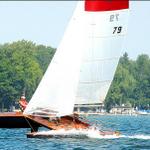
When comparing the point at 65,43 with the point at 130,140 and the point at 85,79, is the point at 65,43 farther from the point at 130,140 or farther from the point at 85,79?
the point at 130,140

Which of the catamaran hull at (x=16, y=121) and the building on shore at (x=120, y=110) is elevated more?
the building on shore at (x=120, y=110)

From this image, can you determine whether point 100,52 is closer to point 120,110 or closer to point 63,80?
point 63,80

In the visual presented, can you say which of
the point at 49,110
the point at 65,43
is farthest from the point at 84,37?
the point at 49,110

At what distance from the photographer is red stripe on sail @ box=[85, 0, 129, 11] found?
4856cm

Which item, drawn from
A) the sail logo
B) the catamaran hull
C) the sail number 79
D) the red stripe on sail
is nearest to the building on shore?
the catamaran hull

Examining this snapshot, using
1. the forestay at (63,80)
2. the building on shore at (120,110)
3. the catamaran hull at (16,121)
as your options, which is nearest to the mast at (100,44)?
the forestay at (63,80)

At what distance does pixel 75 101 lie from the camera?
1935 inches

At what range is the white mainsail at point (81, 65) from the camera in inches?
1917

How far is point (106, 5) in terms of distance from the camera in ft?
160

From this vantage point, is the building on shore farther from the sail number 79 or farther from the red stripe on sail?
the sail number 79

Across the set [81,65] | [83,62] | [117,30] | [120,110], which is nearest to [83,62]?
[83,62]

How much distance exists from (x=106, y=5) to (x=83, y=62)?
345 centimetres

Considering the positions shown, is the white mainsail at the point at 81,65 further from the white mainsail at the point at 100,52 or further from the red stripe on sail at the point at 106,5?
the red stripe on sail at the point at 106,5

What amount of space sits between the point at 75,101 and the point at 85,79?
4.52ft
